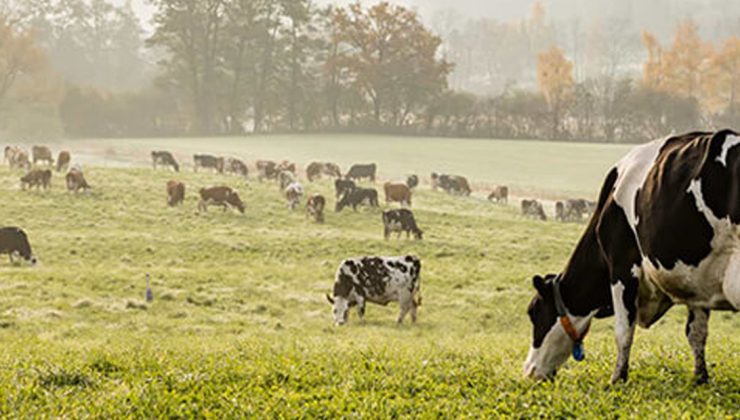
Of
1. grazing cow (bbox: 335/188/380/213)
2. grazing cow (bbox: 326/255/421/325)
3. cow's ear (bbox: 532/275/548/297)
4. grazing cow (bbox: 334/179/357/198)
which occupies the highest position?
cow's ear (bbox: 532/275/548/297)

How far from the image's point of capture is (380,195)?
41312mm

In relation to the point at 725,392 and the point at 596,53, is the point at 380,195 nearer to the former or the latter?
the point at 725,392

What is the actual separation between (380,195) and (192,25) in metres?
47.6

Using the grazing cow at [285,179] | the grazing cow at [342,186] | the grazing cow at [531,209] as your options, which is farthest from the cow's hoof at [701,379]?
the grazing cow at [285,179]

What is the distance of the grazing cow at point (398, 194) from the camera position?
36.6 meters

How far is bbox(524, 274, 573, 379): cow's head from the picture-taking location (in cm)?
701

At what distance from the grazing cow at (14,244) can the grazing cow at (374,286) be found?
11.7m

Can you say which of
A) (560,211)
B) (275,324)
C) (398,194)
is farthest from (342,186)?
(275,324)

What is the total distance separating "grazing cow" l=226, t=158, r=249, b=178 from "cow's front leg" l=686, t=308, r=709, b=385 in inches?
1517

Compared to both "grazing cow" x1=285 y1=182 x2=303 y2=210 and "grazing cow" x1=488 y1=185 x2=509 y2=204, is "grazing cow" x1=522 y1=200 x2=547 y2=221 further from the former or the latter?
"grazing cow" x1=285 y1=182 x2=303 y2=210

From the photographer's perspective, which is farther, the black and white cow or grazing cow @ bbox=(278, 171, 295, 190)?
grazing cow @ bbox=(278, 171, 295, 190)

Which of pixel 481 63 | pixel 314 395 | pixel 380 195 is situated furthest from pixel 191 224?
pixel 481 63

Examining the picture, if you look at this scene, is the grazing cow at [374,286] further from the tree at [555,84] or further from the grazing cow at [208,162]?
the tree at [555,84]

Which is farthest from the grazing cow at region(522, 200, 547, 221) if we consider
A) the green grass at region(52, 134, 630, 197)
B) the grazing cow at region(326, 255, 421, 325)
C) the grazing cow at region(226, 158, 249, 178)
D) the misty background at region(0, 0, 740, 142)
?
the misty background at region(0, 0, 740, 142)
